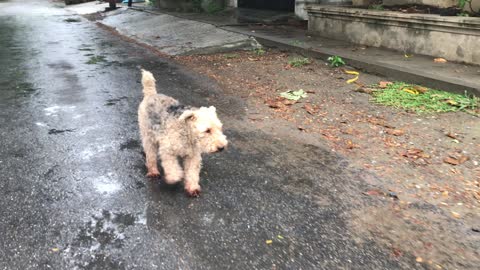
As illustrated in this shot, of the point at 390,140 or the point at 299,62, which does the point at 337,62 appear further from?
the point at 390,140

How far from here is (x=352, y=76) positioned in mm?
7574

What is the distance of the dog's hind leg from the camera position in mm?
3806

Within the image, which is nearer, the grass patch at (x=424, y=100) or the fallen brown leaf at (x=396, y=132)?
the fallen brown leaf at (x=396, y=132)

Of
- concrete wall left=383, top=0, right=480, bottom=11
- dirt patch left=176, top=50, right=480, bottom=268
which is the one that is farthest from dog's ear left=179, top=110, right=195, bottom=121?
concrete wall left=383, top=0, right=480, bottom=11

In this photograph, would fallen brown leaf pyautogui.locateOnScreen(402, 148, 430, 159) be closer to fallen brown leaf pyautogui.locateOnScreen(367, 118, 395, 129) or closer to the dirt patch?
the dirt patch

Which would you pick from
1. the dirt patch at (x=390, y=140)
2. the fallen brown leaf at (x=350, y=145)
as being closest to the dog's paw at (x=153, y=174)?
the dirt patch at (x=390, y=140)

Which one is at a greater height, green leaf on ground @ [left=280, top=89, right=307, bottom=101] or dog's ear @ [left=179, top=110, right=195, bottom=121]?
dog's ear @ [left=179, top=110, right=195, bottom=121]

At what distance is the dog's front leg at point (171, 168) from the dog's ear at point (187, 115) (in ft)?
1.33

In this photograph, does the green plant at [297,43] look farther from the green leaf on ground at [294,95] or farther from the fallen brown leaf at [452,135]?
the fallen brown leaf at [452,135]

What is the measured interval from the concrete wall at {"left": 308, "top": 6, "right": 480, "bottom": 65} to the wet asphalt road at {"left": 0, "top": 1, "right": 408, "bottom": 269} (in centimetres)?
420

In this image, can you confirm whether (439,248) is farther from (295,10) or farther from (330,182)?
(295,10)

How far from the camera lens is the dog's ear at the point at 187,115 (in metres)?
3.26

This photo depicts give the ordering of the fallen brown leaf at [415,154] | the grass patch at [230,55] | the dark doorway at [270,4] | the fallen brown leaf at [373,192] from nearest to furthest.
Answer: the fallen brown leaf at [373,192] < the fallen brown leaf at [415,154] < the grass patch at [230,55] < the dark doorway at [270,4]

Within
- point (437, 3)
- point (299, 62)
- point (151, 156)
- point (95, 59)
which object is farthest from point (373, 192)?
point (95, 59)
